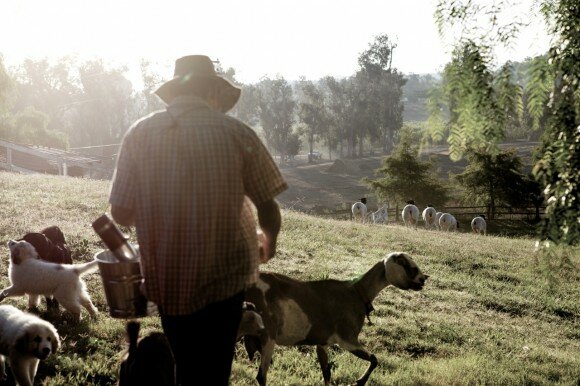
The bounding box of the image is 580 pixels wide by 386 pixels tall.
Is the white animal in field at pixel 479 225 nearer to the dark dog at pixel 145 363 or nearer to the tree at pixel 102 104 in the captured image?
the dark dog at pixel 145 363

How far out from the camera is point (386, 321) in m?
9.24

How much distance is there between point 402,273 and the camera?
6020 mm

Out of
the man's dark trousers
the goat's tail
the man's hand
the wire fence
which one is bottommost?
the wire fence

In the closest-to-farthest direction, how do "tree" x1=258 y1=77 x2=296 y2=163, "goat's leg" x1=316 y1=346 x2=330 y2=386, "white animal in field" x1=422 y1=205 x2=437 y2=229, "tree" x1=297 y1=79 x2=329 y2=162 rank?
"goat's leg" x1=316 y1=346 x2=330 y2=386
"white animal in field" x1=422 y1=205 x2=437 y2=229
"tree" x1=297 y1=79 x2=329 y2=162
"tree" x1=258 y1=77 x2=296 y2=163

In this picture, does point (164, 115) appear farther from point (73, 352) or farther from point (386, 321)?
point (386, 321)

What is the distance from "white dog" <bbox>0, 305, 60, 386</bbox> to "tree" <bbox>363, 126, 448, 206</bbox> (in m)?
42.3

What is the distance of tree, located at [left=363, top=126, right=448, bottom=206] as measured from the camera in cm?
4544

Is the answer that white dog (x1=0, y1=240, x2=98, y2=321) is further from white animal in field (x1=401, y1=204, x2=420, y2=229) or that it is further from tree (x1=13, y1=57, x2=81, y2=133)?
tree (x1=13, y1=57, x2=81, y2=133)

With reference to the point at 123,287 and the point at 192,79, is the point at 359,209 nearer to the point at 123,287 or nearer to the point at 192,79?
the point at 123,287

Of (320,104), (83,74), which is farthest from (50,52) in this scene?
(320,104)

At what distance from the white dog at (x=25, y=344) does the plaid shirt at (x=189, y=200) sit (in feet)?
7.73

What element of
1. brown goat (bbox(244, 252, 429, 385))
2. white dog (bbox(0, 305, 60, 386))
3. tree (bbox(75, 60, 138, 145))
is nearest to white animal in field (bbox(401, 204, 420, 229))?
brown goat (bbox(244, 252, 429, 385))

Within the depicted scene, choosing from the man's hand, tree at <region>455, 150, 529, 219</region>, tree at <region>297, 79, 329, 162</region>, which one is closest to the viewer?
the man's hand

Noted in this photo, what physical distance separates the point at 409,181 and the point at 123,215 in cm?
4421
